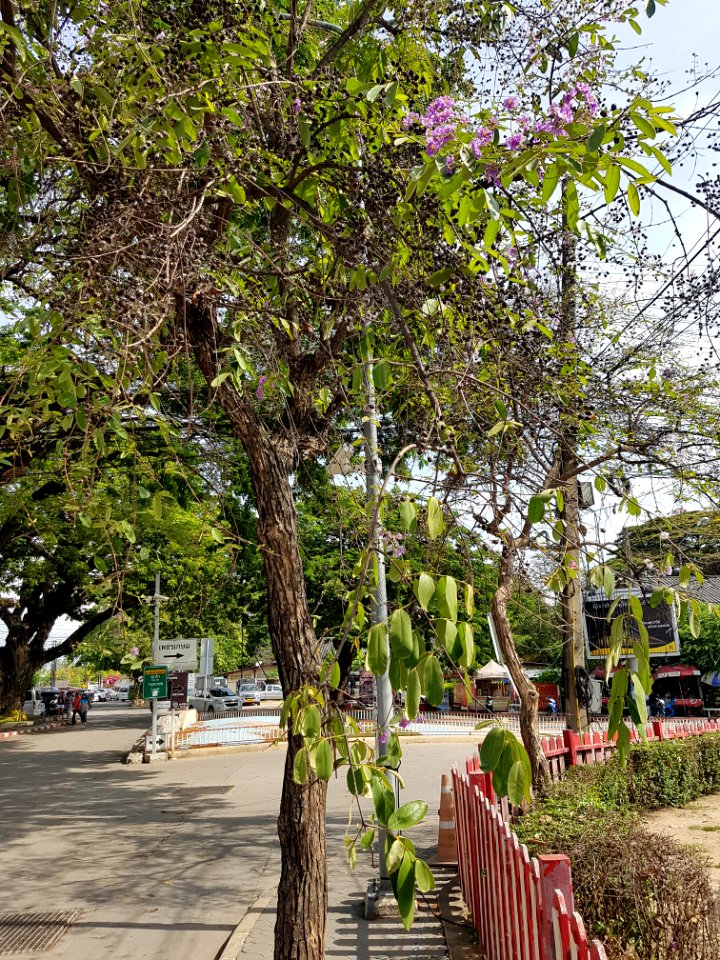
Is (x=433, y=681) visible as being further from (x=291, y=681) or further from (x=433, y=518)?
(x=291, y=681)

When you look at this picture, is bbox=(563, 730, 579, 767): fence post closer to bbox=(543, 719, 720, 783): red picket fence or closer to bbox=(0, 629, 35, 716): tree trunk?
bbox=(543, 719, 720, 783): red picket fence

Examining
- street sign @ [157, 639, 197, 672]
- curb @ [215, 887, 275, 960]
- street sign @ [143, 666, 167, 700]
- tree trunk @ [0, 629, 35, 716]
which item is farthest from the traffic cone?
tree trunk @ [0, 629, 35, 716]

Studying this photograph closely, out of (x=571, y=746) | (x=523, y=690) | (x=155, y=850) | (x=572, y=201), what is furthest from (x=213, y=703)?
(x=572, y=201)

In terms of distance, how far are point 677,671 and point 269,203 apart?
3183 cm

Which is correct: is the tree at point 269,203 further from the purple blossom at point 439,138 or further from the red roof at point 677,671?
the red roof at point 677,671

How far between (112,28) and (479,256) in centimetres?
316

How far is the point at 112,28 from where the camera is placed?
5004 mm

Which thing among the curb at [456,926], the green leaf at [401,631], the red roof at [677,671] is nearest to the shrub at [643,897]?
the curb at [456,926]

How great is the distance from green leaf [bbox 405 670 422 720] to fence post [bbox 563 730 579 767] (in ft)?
33.4

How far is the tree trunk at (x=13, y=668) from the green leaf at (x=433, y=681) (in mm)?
31578

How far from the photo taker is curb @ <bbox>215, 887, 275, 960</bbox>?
6.17 meters

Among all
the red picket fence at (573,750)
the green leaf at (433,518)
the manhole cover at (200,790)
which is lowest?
the manhole cover at (200,790)

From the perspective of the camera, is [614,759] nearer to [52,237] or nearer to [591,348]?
[591,348]

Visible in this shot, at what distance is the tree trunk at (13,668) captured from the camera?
99.3 ft
